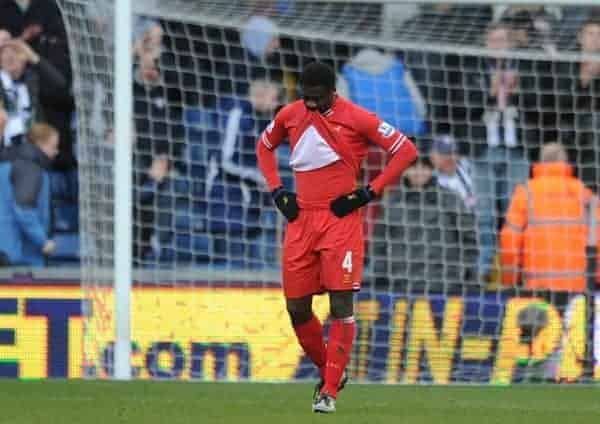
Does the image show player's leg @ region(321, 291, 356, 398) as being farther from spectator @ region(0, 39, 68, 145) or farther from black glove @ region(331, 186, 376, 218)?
spectator @ region(0, 39, 68, 145)

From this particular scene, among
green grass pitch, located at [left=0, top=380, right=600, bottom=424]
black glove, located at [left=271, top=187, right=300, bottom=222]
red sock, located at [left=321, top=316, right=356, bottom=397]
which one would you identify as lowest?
green grass pitch, located at [left=0, top=380, right=600, bottom=424]

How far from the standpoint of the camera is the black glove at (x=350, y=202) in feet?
31.8

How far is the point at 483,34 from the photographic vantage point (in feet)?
51.1

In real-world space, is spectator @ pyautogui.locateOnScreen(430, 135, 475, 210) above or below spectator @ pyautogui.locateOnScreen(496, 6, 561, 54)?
below

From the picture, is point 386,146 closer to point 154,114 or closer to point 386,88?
point 154,114

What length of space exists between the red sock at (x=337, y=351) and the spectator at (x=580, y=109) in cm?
630

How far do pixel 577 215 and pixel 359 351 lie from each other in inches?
96.0

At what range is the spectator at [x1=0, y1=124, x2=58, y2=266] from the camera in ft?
47.7

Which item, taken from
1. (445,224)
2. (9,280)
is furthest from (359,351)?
(9,280)

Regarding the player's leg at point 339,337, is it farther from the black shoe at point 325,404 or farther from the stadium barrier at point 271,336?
the stadium barrier at point 271,336

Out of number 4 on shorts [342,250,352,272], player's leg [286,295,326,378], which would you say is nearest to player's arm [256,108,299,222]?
number 4 on shorts [342,250,352,272]

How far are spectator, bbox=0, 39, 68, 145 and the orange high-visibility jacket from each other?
175 inches

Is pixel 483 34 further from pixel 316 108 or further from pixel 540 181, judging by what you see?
pixel 316 108

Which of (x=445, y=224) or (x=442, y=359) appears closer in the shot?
(x=442, y=359)
